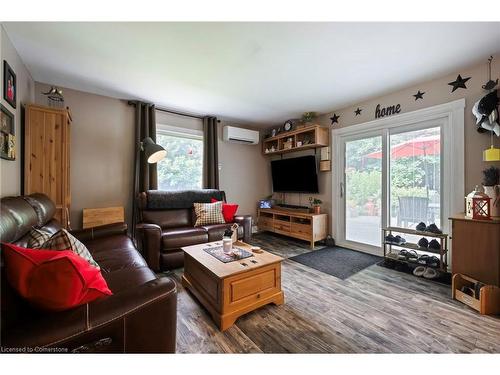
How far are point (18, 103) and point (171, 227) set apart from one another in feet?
6.78

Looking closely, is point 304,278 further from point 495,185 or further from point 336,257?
A: point 495,185

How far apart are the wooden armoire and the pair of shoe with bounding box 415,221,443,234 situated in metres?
4.15

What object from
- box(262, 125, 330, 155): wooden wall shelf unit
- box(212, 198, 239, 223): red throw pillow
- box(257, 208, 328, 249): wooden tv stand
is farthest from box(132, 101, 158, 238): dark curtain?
box(262, 125, 330, 155): wooden wall shelf unit

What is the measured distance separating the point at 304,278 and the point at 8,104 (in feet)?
10.7

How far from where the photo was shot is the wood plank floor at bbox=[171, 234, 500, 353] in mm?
1417

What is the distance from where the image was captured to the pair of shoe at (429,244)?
253 cm

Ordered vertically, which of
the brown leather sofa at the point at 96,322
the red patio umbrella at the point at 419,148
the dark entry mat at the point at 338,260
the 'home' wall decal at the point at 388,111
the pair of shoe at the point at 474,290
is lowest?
the dark entry mat at the point at 338,260

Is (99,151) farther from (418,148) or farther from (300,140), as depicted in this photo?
(418,148)

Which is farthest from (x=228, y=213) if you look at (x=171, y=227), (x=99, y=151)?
(x=99, y=151)

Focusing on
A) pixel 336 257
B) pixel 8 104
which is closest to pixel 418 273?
pixel 336 257

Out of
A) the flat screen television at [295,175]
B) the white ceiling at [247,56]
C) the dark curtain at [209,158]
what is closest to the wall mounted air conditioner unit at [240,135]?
the dark curtain at [209,158]

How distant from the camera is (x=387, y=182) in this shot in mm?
3111

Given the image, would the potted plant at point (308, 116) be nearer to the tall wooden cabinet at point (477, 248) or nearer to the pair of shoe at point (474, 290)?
the tall wooden cabinet at point (477, 248)

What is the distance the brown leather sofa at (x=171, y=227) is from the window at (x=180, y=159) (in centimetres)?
50
